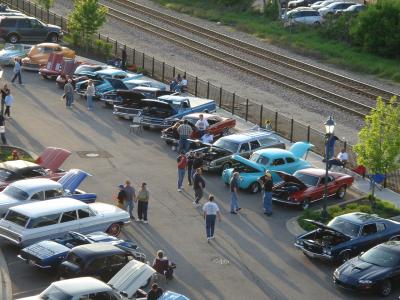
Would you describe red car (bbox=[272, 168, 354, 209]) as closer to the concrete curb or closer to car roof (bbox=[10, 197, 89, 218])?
car roof (bbox=[10, 197, 89, 218])

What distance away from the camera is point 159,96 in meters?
43.2

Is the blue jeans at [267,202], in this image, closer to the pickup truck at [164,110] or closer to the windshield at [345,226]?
the windshield at [345,226]

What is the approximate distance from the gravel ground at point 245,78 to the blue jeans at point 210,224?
1567 centimetres

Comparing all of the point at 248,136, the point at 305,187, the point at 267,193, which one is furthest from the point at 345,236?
the point at 248,136

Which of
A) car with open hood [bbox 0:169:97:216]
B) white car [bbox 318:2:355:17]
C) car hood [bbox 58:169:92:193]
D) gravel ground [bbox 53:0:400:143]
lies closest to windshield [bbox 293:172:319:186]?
car with open hood [bbox 0:169:97:216]

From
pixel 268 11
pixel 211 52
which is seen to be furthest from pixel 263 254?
pixel 268 11

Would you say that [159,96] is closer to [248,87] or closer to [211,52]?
[248,87]

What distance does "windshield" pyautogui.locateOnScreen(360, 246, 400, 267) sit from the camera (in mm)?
24859

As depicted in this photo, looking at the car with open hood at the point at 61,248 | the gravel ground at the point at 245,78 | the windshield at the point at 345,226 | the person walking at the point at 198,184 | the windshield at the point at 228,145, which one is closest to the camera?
the car with open hood at the point at 61,248

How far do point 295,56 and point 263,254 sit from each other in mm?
34636

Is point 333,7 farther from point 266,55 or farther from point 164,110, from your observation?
point 164,110

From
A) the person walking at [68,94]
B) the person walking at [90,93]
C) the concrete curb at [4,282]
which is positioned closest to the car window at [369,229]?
the concrete curb at [4,282]

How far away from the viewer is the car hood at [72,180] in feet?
97.3

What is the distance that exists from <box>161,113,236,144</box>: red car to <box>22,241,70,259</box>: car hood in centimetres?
1359
